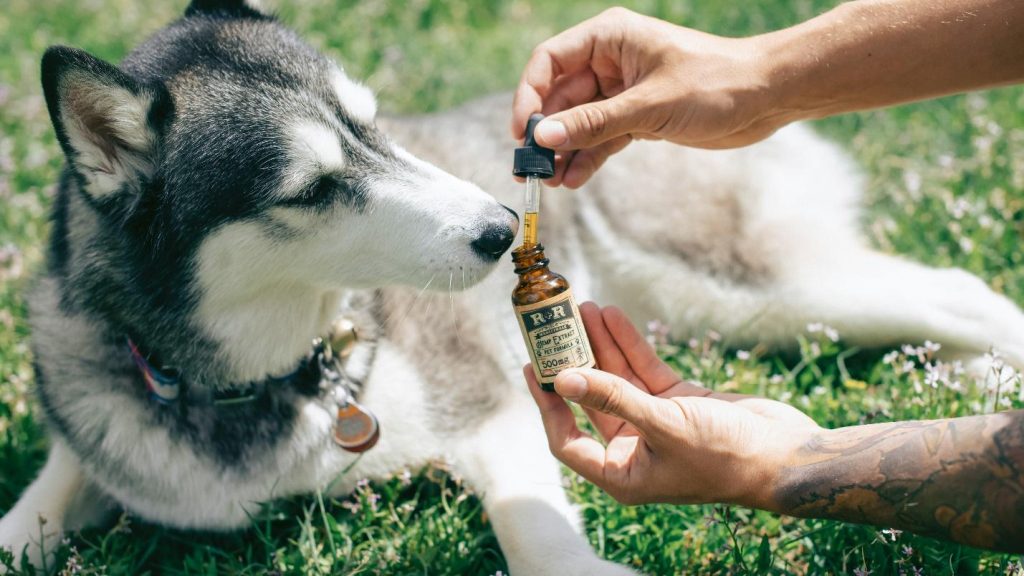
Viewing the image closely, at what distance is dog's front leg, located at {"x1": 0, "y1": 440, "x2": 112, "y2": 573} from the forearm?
248 cm

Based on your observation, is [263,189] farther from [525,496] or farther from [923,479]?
[923,479]

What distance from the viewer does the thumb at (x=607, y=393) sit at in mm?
1842

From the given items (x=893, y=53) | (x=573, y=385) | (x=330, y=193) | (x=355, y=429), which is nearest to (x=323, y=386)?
(x=355, y=429)

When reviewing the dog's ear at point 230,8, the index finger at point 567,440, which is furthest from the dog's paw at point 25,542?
the dog's ear at point 230,8

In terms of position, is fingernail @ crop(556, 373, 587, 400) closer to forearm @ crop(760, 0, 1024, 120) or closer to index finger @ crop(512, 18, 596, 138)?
index finger @ crop(512, 18, 596, 138)

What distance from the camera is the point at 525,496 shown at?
98.3 inches

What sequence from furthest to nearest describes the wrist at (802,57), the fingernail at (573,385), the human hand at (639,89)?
the wrist at (802,57)
the human hand at (639,89)
the fingernail at (573,385)

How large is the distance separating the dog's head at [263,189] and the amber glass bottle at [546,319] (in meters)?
0.22

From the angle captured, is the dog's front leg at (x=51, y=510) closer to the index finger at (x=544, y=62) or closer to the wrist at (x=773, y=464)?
the index finger at (x=544, y=62)

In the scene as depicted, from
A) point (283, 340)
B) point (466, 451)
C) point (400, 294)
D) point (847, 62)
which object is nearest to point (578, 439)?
point (466, 451)

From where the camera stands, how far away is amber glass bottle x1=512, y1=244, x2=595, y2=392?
193 centimetres

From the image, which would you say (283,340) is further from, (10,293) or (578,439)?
(10,293)

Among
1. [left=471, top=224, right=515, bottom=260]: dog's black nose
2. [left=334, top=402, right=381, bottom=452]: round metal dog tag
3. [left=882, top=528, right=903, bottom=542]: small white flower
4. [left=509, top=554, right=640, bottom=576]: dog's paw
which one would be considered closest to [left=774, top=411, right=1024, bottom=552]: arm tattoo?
[left=882, top=528, right=903, bottom=542]: small white flower

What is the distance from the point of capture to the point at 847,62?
235 cm
